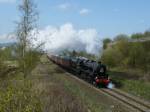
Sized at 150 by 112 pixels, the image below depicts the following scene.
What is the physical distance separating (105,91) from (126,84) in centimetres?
522

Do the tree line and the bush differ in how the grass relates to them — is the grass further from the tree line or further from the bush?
the tree line

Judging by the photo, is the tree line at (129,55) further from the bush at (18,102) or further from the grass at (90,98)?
the bush at (18,102)

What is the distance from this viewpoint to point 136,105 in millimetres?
20500

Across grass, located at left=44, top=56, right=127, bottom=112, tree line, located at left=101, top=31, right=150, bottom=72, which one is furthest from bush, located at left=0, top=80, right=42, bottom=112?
tree line, located at left=101, top=31, right=150, bottom=72

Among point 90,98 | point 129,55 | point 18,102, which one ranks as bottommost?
point 90,98

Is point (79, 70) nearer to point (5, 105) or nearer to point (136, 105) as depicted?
point (136, 105)

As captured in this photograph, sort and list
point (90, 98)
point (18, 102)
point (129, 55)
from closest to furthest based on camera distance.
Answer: point (18, 102), point (90, 98), point (129, 55)

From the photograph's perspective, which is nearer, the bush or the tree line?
the bush

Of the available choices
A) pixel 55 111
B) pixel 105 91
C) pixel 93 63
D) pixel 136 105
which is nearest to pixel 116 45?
pixel 93 63

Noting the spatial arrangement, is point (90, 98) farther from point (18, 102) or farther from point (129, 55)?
point (129, 55)

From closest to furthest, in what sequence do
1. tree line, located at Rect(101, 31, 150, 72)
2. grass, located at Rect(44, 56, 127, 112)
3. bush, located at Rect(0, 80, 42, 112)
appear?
bush, located at Rect(0, 80, 42, 112) < grass, located at Rect(44, 56, 127, 112) < tree line, located at Rect(101, 31, 150, 72)

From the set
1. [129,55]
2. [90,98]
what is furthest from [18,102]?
[129,55]

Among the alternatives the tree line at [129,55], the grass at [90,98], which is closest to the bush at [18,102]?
the grass at [90,98]

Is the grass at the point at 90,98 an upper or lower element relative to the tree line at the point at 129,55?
lower
